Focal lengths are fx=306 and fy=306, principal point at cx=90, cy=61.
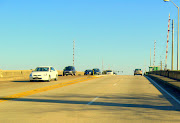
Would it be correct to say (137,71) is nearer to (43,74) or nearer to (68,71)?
(68,71)

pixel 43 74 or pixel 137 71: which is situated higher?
pixel 43 74

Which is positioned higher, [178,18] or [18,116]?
[178,18]

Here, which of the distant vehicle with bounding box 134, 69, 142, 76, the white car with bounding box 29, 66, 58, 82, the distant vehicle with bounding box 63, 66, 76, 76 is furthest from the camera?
the distant vehicle with bounding box 134, 69, 142, 76

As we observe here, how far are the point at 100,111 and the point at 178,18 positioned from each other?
99.2 feet

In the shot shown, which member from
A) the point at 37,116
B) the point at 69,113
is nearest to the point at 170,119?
the point at 69,113

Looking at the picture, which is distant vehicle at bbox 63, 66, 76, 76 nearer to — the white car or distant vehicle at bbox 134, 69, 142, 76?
distant vehicle at bbox 134, 69, 142, 76

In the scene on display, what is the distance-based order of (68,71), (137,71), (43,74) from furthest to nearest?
(137,71) → (68,71) → (43,74)

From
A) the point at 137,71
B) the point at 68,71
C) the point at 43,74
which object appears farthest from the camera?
the point at 137,71

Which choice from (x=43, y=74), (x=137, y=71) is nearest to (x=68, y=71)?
(x=137, y=71)

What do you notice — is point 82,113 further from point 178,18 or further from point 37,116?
point 178,18

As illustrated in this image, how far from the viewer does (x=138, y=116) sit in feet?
31.3

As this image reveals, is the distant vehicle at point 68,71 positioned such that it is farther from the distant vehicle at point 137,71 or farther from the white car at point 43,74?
the white car at point 43,74

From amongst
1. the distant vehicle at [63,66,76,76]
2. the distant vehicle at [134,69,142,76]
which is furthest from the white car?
the distant vehicle at [134,69,142,76]

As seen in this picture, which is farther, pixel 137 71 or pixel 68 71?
pixel 137 71
